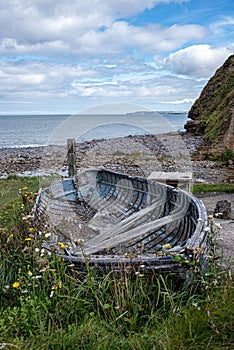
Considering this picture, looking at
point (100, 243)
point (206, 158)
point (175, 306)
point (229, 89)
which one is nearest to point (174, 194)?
point (100, 243)

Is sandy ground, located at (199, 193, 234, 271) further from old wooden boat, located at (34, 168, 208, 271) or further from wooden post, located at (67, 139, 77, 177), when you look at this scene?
wooden post, located at (67, 139, 77, 177)

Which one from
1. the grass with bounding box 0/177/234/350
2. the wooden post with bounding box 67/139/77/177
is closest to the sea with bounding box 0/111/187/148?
the wooden post with bounding box 67/139/77/177

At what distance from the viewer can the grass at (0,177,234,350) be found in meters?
3.13

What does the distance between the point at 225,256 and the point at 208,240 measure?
1.17 metres

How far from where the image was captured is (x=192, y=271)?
376 centimetres

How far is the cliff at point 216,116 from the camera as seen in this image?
64.1 feet

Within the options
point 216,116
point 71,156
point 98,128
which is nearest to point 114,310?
point 71,156

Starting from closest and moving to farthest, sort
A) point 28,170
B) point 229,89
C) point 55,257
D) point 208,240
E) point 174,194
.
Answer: point 55,257 → point 208,240 → point 174,194 → point 28,170 → point 229,89

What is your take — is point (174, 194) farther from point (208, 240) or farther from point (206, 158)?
point (206, 158)

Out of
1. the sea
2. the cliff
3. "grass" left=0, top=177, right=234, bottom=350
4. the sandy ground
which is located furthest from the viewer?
the cliff

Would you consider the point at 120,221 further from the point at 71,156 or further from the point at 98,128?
the point at 98,128

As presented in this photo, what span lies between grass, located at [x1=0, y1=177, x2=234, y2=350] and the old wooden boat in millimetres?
175

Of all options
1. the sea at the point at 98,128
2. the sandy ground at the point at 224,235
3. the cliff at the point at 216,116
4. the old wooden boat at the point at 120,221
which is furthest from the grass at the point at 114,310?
the cliff at the point at 216,116

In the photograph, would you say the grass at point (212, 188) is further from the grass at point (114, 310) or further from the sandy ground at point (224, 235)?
the grass at point (114, 310)
